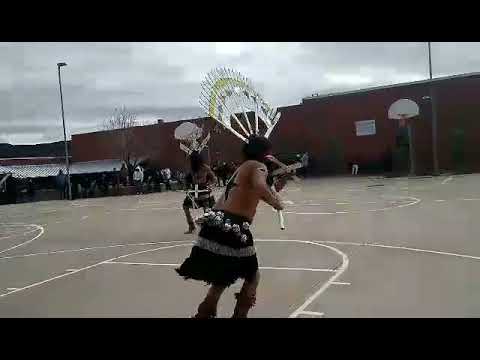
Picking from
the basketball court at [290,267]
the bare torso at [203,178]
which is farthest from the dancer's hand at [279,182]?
the bare torso at [203,178]

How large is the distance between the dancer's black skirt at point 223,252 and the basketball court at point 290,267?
0.88m

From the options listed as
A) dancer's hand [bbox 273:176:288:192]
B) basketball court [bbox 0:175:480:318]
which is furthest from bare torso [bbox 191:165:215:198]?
dancer's hand [bbox 273:176:288:192]

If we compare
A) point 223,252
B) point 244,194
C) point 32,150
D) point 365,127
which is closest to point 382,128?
point 365,127

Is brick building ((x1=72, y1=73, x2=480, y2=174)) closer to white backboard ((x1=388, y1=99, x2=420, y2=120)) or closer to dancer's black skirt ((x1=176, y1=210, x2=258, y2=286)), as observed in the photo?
white backboard ((x1=388, y1=99, x2=420, y2=120))

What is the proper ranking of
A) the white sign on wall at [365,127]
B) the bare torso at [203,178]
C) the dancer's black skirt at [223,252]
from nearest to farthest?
1. the dancer's black skirt at [223,252]
2. the bare torso at [203,178]
3. the white sign on wall at [365,127]

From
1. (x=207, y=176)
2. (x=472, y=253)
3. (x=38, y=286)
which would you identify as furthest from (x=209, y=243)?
(x=207, y=176)

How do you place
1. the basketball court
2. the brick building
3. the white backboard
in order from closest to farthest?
the basketball court
the brick building
the white backboard

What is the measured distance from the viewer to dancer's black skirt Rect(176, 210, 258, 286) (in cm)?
374

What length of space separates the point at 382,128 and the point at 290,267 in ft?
76.4

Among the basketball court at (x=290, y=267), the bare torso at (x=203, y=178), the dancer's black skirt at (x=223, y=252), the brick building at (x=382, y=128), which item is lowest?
the basketball court at (x=290, y=267)

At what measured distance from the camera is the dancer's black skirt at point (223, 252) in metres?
3.74

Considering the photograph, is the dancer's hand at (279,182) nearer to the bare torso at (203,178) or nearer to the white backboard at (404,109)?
the bare torso at (203,178)

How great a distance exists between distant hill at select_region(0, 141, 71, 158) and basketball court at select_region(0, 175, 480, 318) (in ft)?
72.7
